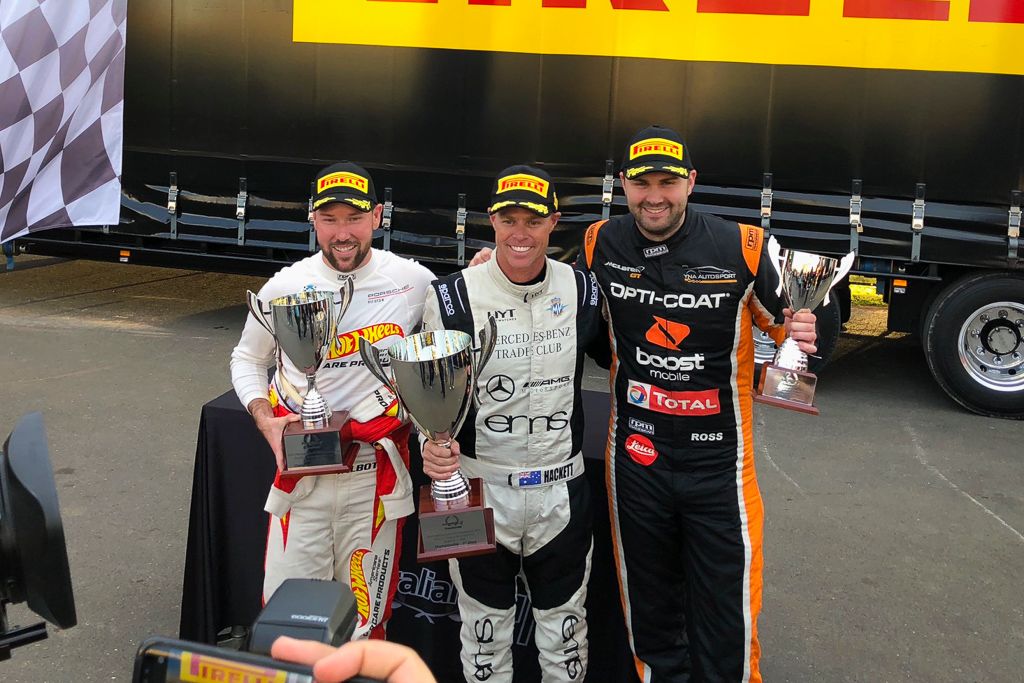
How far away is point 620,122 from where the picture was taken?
682 cm

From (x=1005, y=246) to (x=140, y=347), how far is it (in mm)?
6396

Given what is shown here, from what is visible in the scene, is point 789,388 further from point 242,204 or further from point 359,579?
point 242,204

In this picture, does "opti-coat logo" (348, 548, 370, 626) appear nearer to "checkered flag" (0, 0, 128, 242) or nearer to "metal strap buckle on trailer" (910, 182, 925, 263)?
"checkered flag" (0, 0, 128, 242)

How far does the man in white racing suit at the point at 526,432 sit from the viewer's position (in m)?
2.84

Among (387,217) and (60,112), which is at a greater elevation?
(60,112)

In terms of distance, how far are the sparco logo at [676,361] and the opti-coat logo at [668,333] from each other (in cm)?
3

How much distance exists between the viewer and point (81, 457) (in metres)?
5.46

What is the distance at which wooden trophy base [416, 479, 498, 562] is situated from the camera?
102 inches

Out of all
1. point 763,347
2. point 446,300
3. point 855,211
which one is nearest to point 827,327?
point 763,347

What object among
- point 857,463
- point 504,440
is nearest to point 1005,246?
point 857,463

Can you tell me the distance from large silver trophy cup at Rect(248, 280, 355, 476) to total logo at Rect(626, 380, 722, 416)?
0.93 m

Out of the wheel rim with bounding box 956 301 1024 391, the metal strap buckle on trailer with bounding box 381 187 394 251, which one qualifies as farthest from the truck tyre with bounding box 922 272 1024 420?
the metal strap buckle on trailer with bounding box 381 187 394 251

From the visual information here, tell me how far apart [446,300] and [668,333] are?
681mm

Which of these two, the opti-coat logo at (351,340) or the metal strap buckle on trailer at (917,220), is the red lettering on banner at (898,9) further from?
the opti-coat logo at (351,340)
